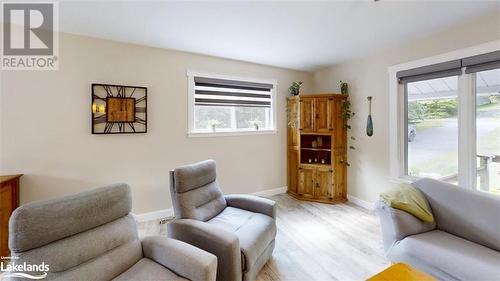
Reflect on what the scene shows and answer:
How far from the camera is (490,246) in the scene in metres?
1.74

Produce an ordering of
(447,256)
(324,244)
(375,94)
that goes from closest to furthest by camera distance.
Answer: (447,256), (324,244), (375,94)

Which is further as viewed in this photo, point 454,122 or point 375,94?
point 375,94

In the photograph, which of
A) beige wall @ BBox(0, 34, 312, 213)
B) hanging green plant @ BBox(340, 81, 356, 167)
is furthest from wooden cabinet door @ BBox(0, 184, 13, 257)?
hanging green plant @ BBox(340, 81, 356, 167)

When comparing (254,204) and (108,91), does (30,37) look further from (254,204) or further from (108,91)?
(254,204)

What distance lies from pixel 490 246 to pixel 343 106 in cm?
262

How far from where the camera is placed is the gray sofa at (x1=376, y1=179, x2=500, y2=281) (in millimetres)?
1556

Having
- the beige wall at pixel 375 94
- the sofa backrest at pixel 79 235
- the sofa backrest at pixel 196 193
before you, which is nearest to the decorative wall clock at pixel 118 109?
the sofa backrest at pixel 196 193

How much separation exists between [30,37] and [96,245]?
8.82 feet

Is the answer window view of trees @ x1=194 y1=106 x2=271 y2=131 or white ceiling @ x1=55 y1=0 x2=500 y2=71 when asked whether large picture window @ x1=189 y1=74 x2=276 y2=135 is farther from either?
white ceiling @ x1=55 y1=0 x2=500 y2=71

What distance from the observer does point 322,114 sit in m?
3.91

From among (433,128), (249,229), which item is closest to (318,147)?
(433,128)

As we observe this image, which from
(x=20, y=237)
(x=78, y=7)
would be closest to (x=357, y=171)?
(x=20, y=237)

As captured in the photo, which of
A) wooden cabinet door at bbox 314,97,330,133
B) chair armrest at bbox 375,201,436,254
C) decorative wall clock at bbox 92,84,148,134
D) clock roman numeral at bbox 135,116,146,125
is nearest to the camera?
chair armrest at bbox 375,201,436,254

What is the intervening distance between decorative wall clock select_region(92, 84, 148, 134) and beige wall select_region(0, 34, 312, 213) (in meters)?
0.09
